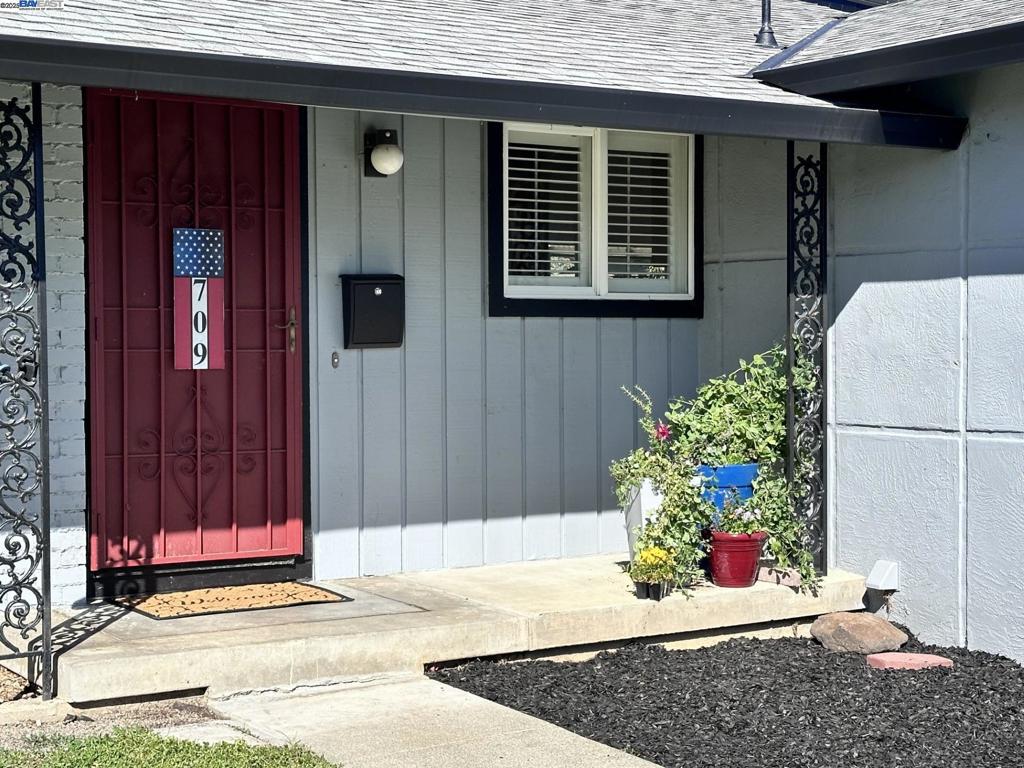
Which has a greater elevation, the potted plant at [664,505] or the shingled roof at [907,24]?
the shingled roof at [907,24]

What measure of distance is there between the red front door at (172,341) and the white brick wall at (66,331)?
8 centimetres

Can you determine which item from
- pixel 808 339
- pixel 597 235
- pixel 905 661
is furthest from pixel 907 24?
pixel 905 661

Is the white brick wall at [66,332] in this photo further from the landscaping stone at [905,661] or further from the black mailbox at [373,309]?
the landscaping stone at [905,661]

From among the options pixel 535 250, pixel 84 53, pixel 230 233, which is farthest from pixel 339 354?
pixel 84 53

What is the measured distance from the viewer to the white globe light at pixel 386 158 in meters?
6.90

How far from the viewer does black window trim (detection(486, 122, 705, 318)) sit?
292 inches

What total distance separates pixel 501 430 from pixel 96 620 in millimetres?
2443

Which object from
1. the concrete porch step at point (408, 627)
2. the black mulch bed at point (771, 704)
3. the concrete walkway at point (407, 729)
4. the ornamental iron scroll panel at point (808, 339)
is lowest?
the black mulch bed at point (771, 704)

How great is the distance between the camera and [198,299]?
6617 mm

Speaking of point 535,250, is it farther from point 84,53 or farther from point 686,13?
point 84,53

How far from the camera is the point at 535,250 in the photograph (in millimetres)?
7625

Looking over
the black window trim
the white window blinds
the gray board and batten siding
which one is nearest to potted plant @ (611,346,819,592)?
the gray board and batten siding

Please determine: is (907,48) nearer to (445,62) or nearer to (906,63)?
(906,63)

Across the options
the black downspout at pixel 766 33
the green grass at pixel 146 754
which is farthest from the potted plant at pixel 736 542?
the green grass at pixel 146 754
